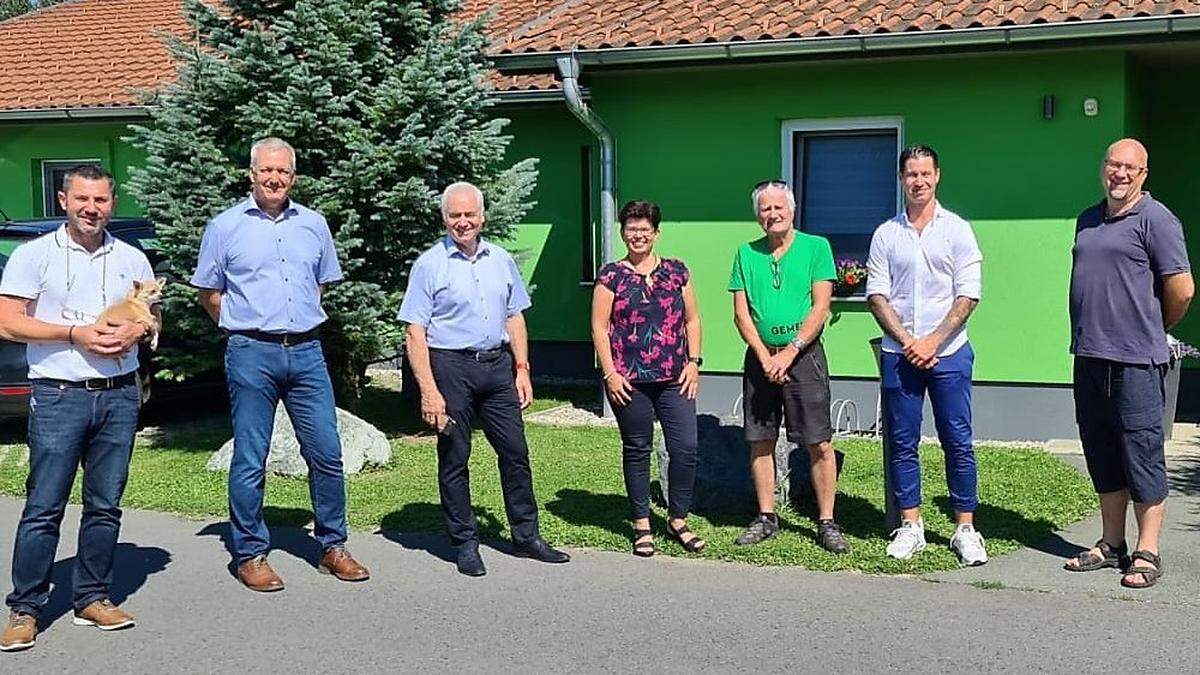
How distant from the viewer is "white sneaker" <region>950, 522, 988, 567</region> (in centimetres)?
636

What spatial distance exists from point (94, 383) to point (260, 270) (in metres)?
0.98

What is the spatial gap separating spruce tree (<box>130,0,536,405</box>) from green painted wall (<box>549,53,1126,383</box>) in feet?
5.74

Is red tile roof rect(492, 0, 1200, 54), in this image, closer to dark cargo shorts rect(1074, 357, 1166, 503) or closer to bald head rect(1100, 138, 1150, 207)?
bald head rect(1100, 138, 1150, 207)

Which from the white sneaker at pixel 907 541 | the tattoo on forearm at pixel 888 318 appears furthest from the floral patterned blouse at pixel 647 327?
the white sneaker at pixel 907 541

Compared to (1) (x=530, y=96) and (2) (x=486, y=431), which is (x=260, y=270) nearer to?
(2) (x=486, y=431)

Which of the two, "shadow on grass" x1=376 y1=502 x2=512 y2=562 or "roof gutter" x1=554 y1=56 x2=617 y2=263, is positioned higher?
"roof gutter" x1=554 y1=56 x2=617 y2=263

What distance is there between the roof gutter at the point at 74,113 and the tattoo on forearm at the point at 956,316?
420 inches

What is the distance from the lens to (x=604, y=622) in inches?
222

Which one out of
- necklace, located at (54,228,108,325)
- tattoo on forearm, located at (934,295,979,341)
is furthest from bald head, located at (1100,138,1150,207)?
necklace, located at (54,228,108,325)

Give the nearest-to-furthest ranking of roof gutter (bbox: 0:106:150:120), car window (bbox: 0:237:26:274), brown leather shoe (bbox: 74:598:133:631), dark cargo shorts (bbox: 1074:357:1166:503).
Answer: brown leather shoe (bbox: 74:598:133:631)
dark cargo shorts (bbox: 1074:357:1166:503)
car window (bbox: 0:237:26:274)
roof gutter (bbox: 0:106:150:120)

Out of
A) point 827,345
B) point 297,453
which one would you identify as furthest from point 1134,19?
point 297,453

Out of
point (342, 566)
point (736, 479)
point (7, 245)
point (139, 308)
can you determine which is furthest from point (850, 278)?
point (7, 245)

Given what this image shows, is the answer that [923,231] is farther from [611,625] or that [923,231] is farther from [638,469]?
[611,625]

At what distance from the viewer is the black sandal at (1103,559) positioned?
20.5ft
